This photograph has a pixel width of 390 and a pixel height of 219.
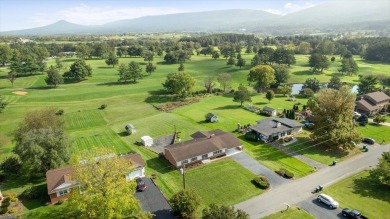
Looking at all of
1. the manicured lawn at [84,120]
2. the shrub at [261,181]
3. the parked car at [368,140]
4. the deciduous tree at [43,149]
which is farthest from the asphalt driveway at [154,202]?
the parked car at [368,140]

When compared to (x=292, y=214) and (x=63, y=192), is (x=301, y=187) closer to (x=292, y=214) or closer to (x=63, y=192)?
(x=292, y=214)

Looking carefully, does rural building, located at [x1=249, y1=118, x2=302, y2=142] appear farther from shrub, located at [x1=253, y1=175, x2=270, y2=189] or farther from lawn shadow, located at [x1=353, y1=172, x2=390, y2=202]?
lawn shadow, located at [x1=353, y1=172, x2=390, y2=202]

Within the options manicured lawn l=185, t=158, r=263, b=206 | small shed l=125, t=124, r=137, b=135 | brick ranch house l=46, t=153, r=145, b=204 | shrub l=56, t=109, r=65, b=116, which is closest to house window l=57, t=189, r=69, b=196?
brick ranch house l=46, t=153, r=145, b=204

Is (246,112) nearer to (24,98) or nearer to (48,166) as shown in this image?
(48,166)

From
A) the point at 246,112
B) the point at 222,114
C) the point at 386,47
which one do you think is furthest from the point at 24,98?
the point at 386,47

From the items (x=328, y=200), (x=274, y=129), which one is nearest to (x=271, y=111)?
(x=274, y=129)
